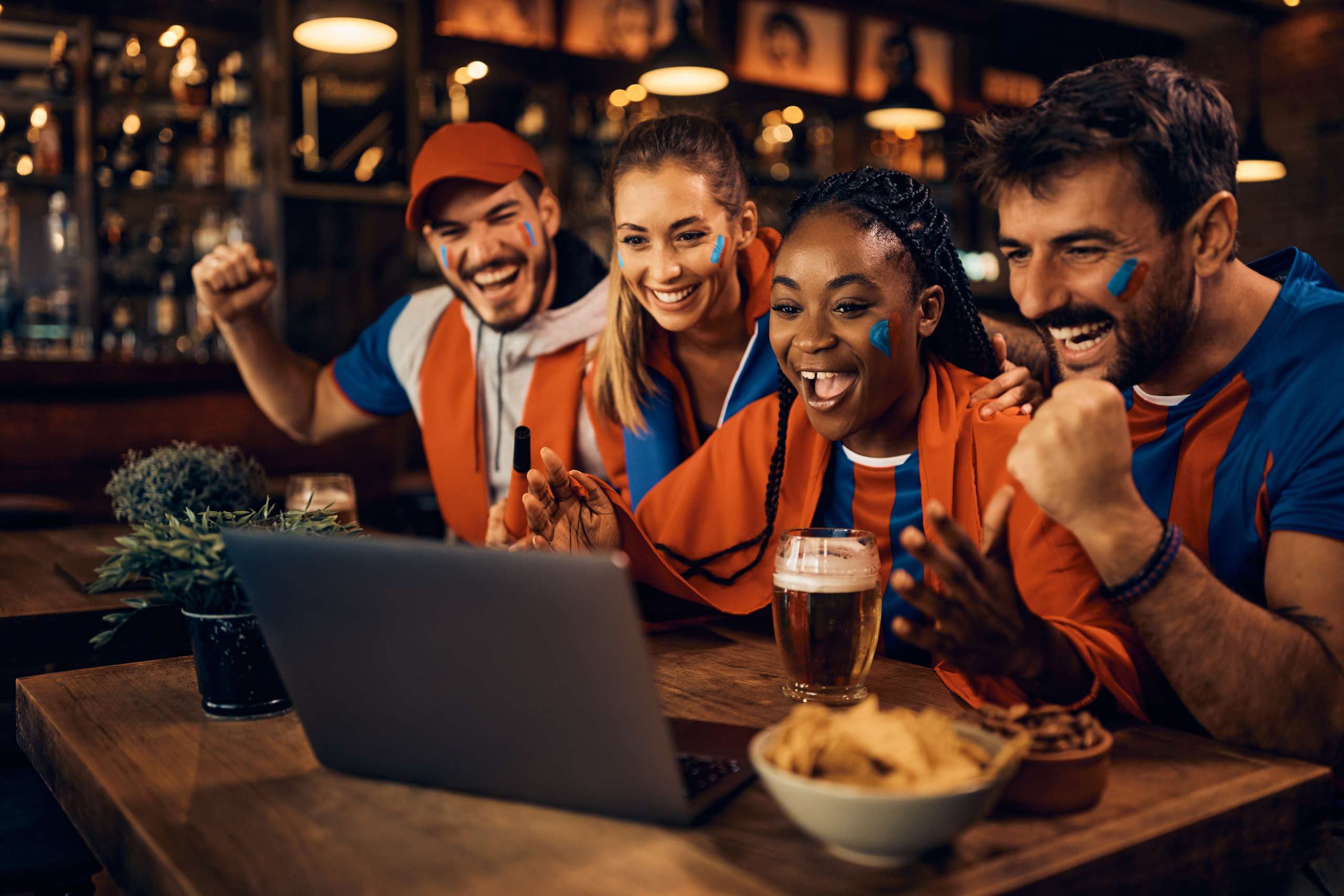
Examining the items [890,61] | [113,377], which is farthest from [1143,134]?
[890,61]

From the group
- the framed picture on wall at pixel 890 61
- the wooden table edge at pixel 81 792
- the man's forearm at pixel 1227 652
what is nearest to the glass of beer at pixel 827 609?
the man's forearm at pixel 1227 652

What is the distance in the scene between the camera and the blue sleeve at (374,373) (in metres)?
2.60

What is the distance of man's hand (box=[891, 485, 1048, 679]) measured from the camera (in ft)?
2.96

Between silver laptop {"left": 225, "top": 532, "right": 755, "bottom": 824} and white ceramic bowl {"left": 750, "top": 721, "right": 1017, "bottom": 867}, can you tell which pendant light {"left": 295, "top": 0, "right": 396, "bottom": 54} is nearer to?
silver laptop {"left": 225, "top": 532, "right": 755, "bottom": 824}

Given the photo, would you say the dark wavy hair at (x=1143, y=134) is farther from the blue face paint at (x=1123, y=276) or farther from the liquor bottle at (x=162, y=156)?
the liquor bottle at (x=162, y=156)

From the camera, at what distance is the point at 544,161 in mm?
5008

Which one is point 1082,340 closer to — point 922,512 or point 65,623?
point 922,512

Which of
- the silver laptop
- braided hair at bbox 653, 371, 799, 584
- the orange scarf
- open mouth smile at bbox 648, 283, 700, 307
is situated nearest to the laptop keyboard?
the silver laptop

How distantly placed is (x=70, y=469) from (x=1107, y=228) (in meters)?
3.74

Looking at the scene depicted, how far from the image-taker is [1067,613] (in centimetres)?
118

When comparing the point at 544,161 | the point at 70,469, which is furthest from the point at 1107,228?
the point at 544,161

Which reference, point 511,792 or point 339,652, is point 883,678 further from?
point 339,652

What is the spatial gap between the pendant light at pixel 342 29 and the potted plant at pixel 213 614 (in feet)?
10.3

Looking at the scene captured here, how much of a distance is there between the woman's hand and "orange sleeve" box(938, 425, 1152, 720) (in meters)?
0.49
